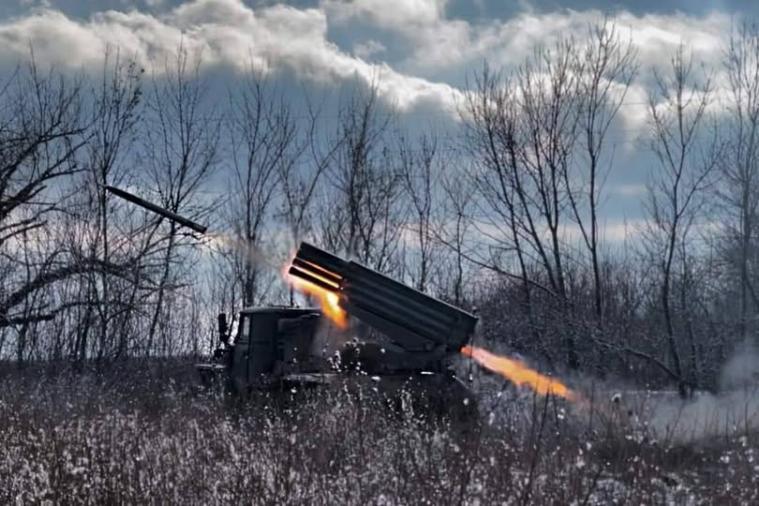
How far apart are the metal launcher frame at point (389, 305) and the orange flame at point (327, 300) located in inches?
12.6

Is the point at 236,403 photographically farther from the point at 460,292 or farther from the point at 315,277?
the point at 460,292

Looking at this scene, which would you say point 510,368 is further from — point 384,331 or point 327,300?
point 327,300

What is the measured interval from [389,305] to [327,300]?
128cm

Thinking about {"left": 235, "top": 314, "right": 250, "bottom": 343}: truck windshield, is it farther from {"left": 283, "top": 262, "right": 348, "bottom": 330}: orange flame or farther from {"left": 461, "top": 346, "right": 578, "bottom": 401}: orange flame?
{"left": 461, "top": 346, "right": 578, "bottom": 401}: orange flame

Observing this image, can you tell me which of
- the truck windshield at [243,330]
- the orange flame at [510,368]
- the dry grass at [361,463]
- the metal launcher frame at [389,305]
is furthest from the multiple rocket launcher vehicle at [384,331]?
the dry grass at [361,463]

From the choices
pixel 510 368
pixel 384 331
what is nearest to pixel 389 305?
pixel 384 331

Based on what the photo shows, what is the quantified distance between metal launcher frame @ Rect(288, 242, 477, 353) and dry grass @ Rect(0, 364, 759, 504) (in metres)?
4.46

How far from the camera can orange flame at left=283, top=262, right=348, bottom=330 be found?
616 inches

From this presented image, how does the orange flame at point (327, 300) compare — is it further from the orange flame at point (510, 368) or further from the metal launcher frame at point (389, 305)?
the orange flame at point (510, 368)

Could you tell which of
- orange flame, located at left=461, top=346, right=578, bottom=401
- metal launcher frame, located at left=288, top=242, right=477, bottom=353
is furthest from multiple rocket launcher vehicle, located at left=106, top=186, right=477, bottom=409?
orange flame, located at left=461, top=346, right=578, bottom=401

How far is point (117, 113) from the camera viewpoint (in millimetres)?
25688

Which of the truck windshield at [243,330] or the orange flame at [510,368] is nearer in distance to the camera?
the orange flame at [510,368]

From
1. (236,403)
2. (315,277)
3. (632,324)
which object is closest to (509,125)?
(632,324)

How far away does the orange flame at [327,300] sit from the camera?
1565 centimetres
